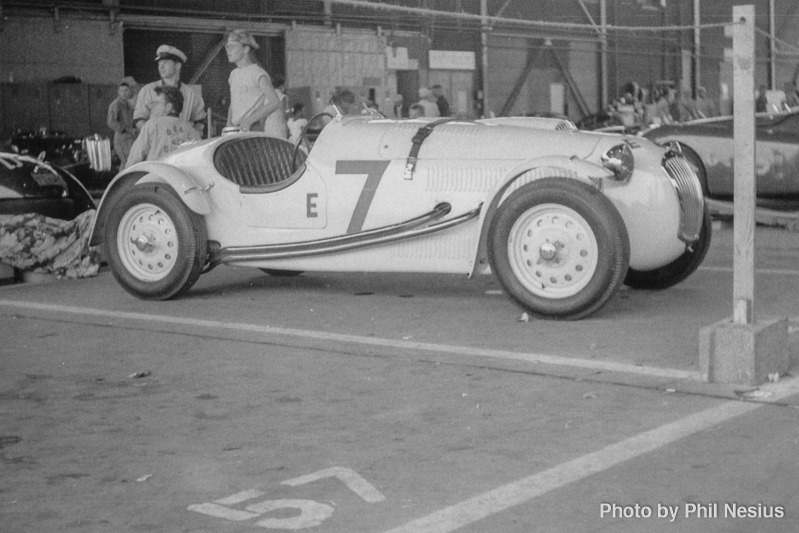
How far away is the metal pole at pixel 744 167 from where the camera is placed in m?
5.09

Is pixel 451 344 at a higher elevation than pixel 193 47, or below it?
below

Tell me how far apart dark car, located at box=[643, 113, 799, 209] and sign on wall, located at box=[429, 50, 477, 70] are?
1856 cm

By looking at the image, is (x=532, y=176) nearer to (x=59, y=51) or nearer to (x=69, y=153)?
(x=69, y=153)

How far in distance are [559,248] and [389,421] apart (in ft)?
7.53

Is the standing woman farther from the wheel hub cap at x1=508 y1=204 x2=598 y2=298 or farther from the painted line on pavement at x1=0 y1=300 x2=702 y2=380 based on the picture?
the wheel hub cap at x1=508 y1=204 x2=598 y2=298

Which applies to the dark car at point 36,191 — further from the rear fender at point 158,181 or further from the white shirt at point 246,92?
the rear fender at point 158,181

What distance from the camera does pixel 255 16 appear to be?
26.9 m

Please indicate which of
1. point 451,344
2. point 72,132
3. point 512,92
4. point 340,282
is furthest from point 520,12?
point 451,344

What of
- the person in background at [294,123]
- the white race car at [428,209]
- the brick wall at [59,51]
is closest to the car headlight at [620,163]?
the white race car at [428,209]

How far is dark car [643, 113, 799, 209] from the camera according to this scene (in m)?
12.0

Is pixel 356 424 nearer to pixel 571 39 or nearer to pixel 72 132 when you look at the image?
pixel 72 132

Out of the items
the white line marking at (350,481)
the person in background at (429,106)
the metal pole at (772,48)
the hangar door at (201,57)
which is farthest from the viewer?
the metal pole at (772,48)

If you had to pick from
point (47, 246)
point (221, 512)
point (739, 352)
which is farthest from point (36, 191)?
point (221, 512)

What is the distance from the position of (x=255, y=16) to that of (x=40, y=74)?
6087mm
